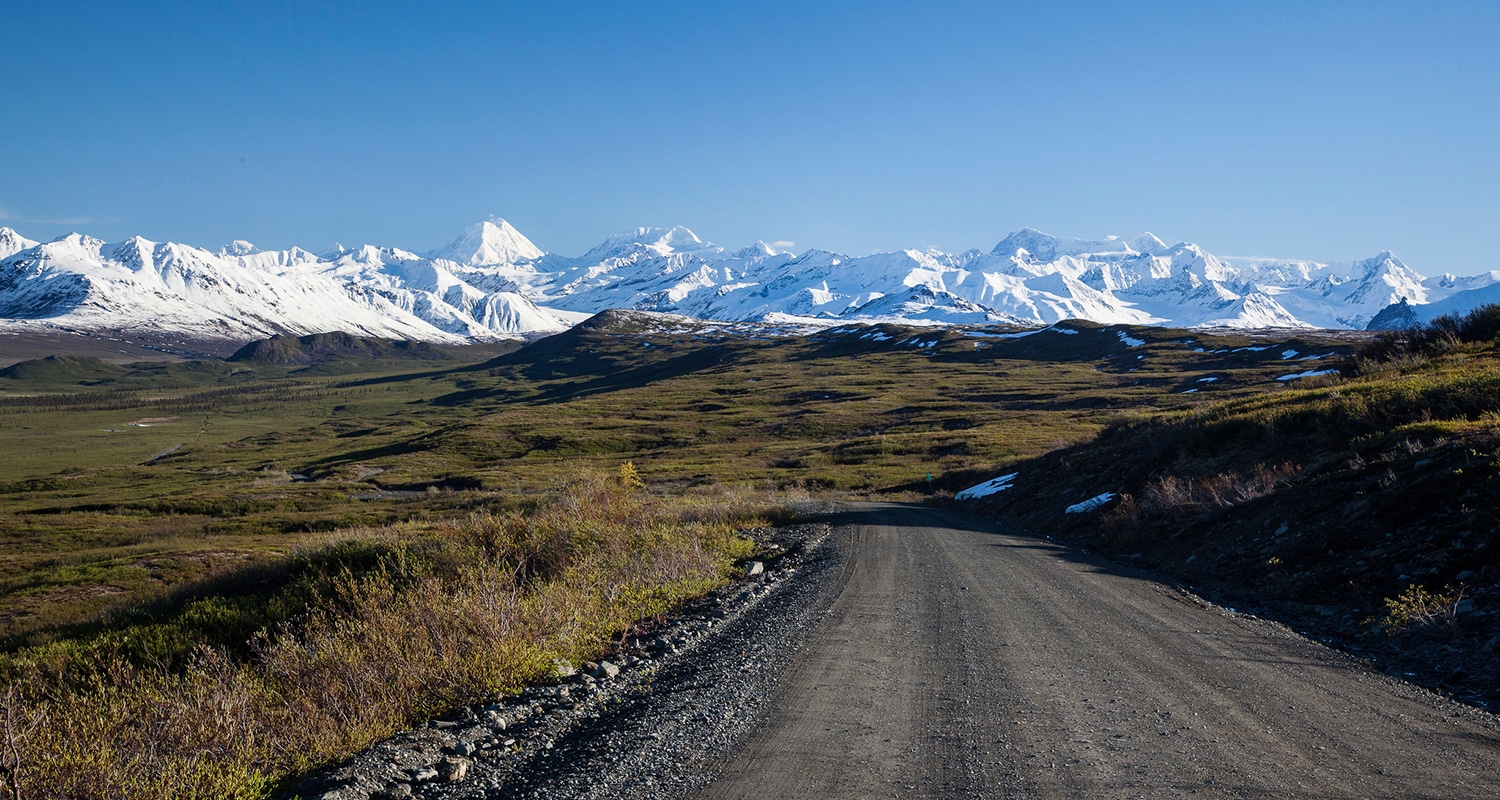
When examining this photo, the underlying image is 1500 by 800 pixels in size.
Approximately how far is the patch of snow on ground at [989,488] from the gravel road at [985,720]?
73.3 feet

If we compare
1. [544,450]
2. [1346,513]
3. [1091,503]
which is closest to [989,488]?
[1091,503]

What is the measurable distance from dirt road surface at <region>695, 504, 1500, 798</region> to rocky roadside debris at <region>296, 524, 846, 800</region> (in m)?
0.39

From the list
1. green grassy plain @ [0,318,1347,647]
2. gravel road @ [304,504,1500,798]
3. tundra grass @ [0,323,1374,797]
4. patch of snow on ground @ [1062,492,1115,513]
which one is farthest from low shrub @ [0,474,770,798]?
patch of snow on ground @ [1062,492,1115,513]

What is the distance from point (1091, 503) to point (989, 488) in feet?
38.3

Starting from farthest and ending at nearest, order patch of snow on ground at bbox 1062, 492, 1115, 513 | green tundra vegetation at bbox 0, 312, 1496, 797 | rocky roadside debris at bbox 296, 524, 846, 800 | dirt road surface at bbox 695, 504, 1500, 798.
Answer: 1. patch of snow on ground at bbox 1062, 492, 1115, 513
2. green tundra vegetation at bbox 0, 312, 1496, 797
3. rocky roadside debris at bbox 296, 524, 846, 800
4. dirt road surface at bbox 695, 504, 1500, 798

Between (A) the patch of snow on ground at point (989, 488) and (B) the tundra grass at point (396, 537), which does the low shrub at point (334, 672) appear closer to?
(B) the tundra grass at point (396, 537)

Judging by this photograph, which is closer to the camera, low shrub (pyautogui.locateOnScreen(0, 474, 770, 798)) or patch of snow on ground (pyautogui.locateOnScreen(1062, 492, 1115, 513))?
low shrub (pyautogui.locateOnScreen(0, 474, 770, 798))

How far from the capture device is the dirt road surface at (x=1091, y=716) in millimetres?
5625

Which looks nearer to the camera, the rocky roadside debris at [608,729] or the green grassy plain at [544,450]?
the rocky roadside debris at [608,729]

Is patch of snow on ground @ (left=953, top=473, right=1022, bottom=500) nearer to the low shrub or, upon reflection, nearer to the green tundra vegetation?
the green tundra vegetation

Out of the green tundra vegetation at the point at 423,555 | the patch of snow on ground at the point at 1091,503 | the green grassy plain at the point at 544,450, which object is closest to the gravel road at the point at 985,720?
the green tundra vegetation at the point at 423,555

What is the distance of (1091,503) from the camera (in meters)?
22.7

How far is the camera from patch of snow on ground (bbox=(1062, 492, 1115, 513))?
22.2 metres

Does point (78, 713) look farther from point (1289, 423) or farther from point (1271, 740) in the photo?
point (1289, 423)
